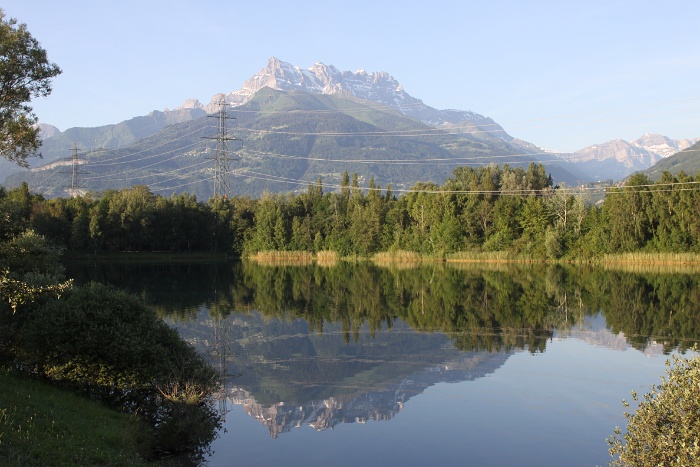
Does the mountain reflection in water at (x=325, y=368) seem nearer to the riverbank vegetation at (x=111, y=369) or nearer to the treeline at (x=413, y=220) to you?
the riverbank vegetation at (x=111, y=369)

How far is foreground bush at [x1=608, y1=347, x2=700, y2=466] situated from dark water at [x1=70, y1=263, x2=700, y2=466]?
4.38 m

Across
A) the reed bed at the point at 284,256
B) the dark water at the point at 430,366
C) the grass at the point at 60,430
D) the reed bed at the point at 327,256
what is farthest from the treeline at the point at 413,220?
the grass at the point at 60,430

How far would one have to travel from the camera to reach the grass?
394 inches

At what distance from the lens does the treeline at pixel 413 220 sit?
76.8 meters

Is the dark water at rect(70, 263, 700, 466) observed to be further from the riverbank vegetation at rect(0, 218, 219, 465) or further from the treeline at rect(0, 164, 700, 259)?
the treeline at rect(0, 164, 700, 259)

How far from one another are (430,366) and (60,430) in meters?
13.9

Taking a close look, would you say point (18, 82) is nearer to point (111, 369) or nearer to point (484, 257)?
point (111, 369)

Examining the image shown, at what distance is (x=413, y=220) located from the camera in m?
97.1

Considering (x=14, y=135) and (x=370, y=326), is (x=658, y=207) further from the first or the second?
(x=14, y=135)

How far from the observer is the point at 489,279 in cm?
5600

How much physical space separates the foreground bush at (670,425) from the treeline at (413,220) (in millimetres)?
71928

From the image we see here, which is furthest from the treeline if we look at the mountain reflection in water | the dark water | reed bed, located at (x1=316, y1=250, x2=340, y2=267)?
the mountain reflection in water

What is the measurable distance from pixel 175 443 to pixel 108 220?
84275 mm

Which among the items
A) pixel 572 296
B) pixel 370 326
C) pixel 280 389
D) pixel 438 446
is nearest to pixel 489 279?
pixel 572 296
